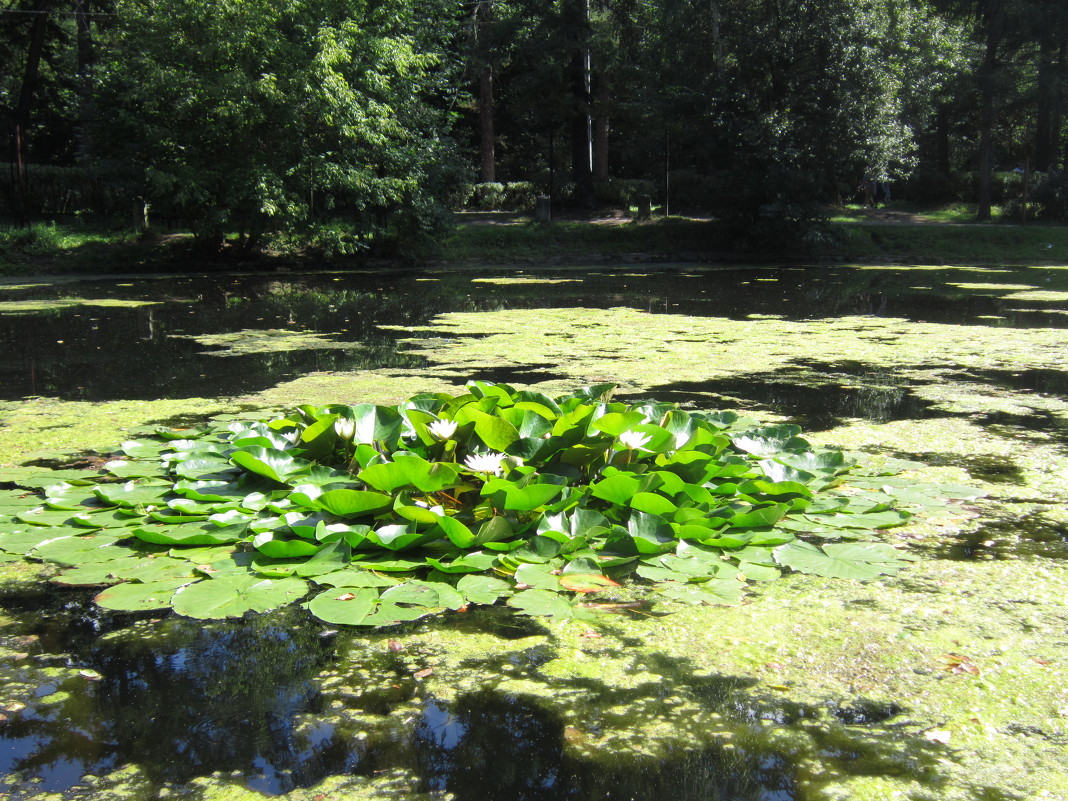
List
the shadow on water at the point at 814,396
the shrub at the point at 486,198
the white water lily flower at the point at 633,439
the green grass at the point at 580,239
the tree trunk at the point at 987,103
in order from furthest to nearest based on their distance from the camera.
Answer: the shrub at the point at 486,198
the tree trunk at the point at 987,103
the green grass at the point at 580,239
the shadow on water at the point at 814,396
the white water lily flower at the point at 633,439

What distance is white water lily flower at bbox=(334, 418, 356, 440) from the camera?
3.13 meters

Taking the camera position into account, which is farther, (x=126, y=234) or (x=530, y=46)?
(x=530, y=46)

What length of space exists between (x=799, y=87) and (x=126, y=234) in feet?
38.6

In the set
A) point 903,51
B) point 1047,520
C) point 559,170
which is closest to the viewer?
point 1047,520

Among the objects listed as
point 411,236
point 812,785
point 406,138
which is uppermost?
point 406,138

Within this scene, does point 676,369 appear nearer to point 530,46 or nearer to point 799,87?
point 799,87

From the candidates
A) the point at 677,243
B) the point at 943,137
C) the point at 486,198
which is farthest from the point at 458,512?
the point at 943,137

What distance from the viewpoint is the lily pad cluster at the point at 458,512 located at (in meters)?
2.42

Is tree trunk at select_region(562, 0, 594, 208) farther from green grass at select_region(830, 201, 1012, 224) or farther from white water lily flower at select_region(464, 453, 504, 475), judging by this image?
white water lily flower at select_region(464, 453, 504, 475)

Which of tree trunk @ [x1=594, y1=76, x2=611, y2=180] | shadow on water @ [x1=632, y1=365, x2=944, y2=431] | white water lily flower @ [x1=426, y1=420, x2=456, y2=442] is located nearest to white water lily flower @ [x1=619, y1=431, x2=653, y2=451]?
white water lily flower @ [x1=426, y1=420, x2=456, y2=442]

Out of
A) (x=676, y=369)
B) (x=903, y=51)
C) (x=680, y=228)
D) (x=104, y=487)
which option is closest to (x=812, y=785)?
(x=104, y=487)

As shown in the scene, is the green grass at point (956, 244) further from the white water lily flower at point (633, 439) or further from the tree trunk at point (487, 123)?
the white water lily flower at point (633, 439)

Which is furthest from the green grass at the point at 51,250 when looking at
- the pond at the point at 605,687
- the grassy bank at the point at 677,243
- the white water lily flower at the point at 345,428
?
the white water lily flower at the point at 345,428

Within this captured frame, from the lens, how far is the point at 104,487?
3.02m
